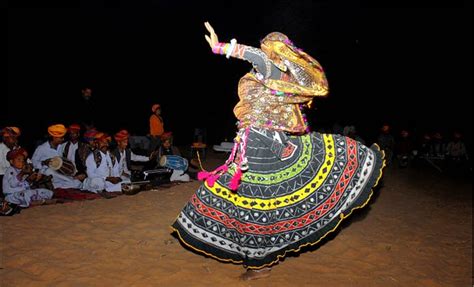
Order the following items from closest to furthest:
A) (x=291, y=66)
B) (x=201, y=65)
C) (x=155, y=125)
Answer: (x=291, y=66), (x=155, y=125), (x=201, y=65)

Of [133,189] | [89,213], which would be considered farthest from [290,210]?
[133,189]

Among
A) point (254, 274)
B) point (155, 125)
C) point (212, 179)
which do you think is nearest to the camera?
point (212, 179)

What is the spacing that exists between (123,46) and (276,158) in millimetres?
15013

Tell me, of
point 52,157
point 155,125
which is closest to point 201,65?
point 155,125

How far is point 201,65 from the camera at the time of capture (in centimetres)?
1947

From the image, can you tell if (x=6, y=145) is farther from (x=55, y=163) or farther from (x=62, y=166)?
(x=62, y=166)

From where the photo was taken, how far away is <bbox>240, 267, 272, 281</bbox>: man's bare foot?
398cm

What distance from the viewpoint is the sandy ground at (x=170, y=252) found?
399 cm

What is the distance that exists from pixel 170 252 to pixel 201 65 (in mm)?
15687

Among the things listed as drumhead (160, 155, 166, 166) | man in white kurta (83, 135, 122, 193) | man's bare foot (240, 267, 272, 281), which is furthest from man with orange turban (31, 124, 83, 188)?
man's bare foot (240, 267, 272, 281)

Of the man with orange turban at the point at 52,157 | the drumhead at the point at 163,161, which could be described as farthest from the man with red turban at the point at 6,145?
the drumhead at the point at 163,161

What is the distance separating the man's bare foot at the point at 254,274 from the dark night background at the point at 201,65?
10108 mm

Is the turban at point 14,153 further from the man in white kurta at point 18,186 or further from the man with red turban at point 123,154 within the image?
the man with red turban at point 123,154

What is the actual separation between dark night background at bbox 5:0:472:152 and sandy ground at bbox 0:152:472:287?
305 inches
